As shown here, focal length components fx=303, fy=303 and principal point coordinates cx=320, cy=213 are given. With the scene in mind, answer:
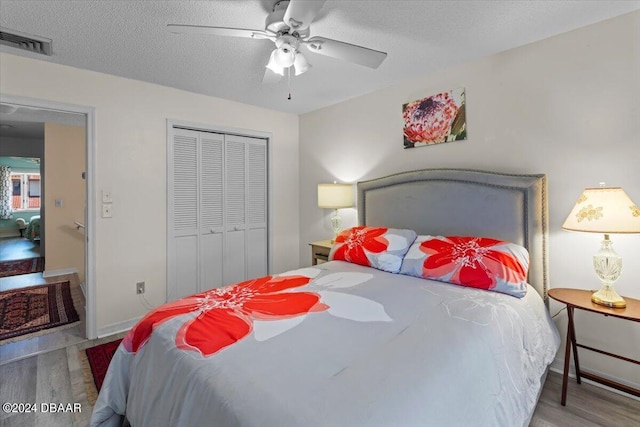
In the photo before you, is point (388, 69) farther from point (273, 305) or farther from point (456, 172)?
point (273, 305)

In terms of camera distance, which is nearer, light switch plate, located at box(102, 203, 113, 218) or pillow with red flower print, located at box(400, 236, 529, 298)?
pillow with red flower print, located at box(400, 236, 529, 298)

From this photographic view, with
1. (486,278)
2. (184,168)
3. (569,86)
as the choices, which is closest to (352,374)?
(486,278)

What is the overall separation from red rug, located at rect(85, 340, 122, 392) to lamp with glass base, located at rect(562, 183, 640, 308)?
3192 mm

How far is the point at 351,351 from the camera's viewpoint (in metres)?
1.13

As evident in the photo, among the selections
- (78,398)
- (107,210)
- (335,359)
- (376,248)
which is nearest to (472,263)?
(376,248)

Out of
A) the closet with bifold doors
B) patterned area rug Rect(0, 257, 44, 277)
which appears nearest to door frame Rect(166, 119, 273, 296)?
the closet with bifold doors

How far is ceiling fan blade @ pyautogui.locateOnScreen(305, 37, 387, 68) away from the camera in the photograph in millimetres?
1742

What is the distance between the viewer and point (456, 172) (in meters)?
2.51

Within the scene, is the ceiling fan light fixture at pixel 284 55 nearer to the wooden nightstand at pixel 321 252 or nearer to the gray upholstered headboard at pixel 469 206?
the gray upholstered headboard at pixel 469 206

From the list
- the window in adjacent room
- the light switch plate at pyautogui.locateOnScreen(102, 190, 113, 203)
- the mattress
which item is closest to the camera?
the mattress

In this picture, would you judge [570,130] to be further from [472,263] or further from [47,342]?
[47,342]

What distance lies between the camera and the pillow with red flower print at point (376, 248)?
7.66 ft

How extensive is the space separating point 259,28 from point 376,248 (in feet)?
5.77

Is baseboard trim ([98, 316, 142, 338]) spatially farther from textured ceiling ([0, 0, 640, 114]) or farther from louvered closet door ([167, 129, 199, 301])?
textured ceiling ([0, 0, 640, 114])
